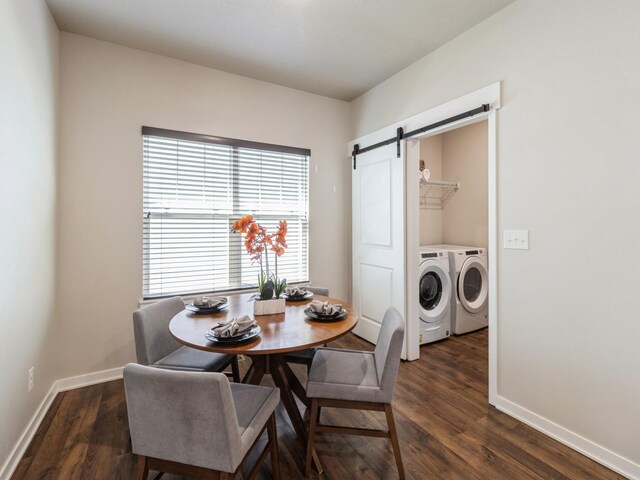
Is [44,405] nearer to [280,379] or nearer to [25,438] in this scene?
[25,438]

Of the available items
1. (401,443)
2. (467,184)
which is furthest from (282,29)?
(467,184)

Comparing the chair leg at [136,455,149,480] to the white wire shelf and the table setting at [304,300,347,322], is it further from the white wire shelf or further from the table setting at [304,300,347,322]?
the white wire shelf

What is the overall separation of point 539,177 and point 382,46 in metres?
1.59

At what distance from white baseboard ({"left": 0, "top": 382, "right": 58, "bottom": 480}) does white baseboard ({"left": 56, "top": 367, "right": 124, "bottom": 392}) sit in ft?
0.30

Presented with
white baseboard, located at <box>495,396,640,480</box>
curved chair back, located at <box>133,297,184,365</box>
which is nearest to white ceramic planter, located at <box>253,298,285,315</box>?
curved chair back, located at <box>133,297,184,365</box>

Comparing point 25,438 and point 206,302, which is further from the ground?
point 206,302

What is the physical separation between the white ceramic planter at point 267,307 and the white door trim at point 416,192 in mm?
1439

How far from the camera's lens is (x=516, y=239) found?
78.7 inches

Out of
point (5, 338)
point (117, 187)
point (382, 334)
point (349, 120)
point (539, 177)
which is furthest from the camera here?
point (349, 120)

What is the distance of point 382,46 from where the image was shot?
2510 millimetres

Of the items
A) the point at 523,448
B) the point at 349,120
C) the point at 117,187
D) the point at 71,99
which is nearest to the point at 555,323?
the point at 523,448

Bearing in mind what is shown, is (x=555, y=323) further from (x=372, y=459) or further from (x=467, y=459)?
(x=372, y=459)

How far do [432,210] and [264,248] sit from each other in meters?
3.22

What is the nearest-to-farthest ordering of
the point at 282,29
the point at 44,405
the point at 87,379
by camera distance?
the point at 44,405 → the point at 282,29 → the point at 87,379
